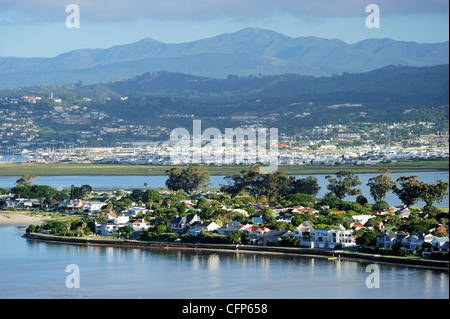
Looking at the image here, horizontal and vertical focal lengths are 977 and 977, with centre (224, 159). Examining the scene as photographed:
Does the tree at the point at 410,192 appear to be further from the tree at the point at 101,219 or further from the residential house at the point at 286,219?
the tree at the point at 101,219

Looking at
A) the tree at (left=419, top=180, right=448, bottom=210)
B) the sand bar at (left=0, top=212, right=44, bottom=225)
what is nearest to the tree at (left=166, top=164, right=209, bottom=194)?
the sand bar at (left=0, top=212, right=44, bottom=225)

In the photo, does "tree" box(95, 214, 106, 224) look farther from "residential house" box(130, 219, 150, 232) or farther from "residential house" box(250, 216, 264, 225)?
"residential house" box(250, 216, 264, 225)

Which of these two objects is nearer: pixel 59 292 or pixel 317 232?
pixel 59 292

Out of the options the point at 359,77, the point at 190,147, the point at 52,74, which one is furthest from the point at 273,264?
the point at 52,74

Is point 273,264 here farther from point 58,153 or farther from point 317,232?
point 58,153

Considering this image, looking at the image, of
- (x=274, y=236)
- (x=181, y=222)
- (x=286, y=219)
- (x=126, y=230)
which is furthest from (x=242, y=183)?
(x=274, y=236)

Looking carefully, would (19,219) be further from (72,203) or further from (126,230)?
(126,230)
